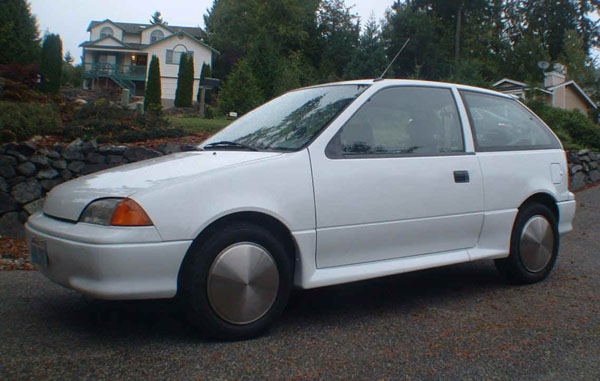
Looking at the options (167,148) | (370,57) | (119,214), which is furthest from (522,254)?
(370,57)

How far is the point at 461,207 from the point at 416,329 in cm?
111

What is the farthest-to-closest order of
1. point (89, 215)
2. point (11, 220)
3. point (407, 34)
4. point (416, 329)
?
1. point (407, 34)
2. point (11, 220)
3. point (416, 329)
4. point (89, 215)

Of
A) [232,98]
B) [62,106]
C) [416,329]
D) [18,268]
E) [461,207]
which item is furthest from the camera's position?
[232,98]

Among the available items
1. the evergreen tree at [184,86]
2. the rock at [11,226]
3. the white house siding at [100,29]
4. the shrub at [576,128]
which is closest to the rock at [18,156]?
the rock at [11,226]

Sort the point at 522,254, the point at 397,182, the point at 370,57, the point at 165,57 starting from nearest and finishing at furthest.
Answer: the point at 397,182 → the point at 522,254 → the point at 370,57 → the point at 165,57

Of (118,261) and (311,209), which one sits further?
(311,209)

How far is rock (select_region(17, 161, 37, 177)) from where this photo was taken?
783 centimetres

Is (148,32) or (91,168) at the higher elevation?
(148,32)

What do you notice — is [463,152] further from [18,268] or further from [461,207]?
[18,268]

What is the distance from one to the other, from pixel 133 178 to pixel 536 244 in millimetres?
3450

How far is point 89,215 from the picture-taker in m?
3.29

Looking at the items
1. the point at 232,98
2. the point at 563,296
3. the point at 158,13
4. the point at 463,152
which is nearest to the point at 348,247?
the point at 463,152

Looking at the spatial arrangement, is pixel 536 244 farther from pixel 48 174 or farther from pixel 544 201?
pixel 48 174

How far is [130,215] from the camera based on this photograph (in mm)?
3143
